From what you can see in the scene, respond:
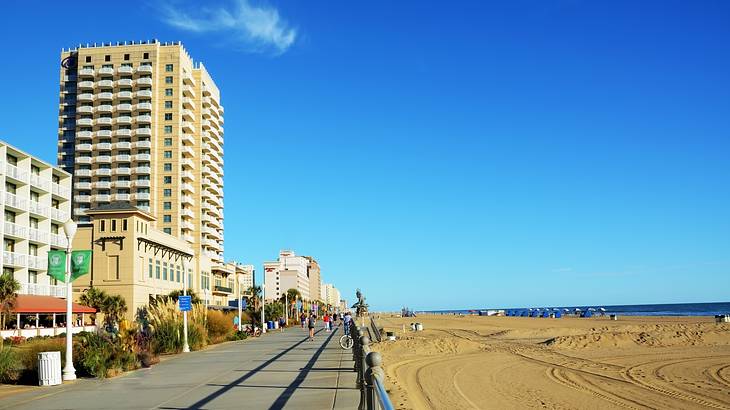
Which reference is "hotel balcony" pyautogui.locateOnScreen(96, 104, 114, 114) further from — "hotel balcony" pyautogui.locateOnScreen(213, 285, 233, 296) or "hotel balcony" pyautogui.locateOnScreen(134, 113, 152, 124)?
"hotel balcony" pyautogui.locateOnScreen(213, 285, 233, 296)

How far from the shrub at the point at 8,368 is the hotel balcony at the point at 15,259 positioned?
3701 cm

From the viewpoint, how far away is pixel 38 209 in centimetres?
5416

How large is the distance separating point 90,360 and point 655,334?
30008mm

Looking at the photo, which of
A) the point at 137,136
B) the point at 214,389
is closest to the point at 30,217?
the point at 137,136

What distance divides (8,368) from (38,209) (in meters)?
42.3

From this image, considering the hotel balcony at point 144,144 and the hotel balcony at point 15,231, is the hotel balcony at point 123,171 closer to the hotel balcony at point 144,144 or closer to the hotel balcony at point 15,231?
the hotel balcony at point 144,144

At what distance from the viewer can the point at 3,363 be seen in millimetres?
15836

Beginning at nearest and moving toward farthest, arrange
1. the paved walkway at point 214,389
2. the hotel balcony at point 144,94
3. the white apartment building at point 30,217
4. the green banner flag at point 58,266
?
the paved walkway at point 214,389 < the green banner flag at point 58,266 < the white apartment building at point 30,217 < the hotel balcony at point 144,94

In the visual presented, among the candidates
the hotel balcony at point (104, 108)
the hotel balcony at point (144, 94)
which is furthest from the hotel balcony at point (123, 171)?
the hotel balcony at point (144, 94)

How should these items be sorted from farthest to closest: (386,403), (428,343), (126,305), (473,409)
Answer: (126,305)
(428,343)
(473,409)
(386,403)

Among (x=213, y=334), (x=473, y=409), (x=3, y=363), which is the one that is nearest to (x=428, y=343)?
(x=213, y=334)

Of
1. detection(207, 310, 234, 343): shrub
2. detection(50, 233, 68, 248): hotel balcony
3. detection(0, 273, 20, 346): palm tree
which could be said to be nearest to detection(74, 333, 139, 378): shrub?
detection(207, 310, 234, 343): shrub

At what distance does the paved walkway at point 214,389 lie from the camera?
37.2 feet

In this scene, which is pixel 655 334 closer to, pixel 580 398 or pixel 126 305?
pixel 580 398
